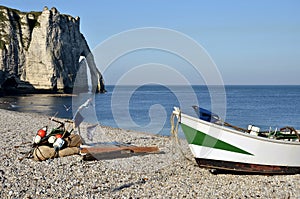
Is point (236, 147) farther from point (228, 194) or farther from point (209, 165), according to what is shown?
point (228, 194)

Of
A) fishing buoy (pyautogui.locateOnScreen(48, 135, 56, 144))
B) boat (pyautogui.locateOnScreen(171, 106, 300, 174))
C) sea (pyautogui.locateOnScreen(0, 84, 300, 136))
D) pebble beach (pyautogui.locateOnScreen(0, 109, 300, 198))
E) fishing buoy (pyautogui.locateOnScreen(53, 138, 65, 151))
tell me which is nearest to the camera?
pebble beach (pyautogui.locateOnScreen(0, 109, 300, 198))

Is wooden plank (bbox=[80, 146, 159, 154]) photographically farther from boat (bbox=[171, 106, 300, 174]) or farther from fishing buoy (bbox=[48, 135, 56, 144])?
boat (bbox=[171, 106, 300, 174])

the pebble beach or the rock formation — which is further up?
the rock formation

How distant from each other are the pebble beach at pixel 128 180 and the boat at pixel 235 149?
36 centimetres

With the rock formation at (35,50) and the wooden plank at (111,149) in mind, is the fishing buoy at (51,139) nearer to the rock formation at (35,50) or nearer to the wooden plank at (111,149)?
the wooden plank at (111,149)

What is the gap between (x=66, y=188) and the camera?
9414 mm

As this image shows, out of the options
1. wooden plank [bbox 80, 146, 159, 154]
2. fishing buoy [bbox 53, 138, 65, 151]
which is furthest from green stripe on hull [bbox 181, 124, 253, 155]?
fishing buoy [bbox 53, 138, 65, 151]

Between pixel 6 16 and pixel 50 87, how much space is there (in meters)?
17.5

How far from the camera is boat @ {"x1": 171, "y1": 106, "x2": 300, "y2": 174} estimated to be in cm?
1133

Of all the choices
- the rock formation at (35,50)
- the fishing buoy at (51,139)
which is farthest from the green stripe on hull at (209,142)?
the rock formation at (35,50)

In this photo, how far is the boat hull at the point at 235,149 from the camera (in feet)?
37.2

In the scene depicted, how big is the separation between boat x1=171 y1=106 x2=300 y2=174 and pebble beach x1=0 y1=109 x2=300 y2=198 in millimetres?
357

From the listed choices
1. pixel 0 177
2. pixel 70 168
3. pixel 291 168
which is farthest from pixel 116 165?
pixel 291 168

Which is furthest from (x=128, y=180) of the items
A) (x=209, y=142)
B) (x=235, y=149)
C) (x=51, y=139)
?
(x=51, y=139)
